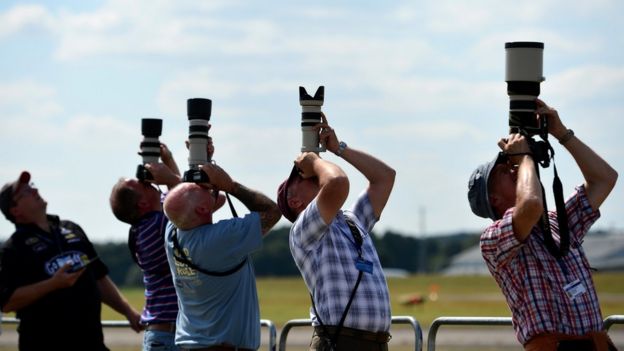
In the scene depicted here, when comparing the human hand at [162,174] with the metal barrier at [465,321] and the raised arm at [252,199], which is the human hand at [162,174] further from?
the metal barrier at [465,321]

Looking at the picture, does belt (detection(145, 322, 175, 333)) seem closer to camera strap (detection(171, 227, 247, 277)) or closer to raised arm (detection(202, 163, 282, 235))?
camera strap (detection(171, 227, 247, 277))

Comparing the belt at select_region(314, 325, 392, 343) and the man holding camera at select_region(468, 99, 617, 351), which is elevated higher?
the man holding camera at select_region(468, 99, 617, 351)

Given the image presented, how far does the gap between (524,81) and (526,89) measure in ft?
0.14

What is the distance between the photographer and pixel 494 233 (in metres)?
6.24

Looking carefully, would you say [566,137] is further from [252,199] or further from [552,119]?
[252,199]

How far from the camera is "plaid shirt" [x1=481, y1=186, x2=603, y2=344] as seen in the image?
6.13 m

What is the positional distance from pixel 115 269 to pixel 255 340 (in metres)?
102

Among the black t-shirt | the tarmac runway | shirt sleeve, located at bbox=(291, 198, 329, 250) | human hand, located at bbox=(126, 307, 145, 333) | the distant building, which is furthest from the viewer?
the distant building

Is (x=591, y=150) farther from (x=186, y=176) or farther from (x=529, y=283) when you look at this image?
(x=186, y=176)

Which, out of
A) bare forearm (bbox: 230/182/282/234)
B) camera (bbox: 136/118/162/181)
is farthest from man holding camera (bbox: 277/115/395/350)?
camera (bbox: 136/118/162/181)

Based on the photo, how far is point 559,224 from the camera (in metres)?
6.26

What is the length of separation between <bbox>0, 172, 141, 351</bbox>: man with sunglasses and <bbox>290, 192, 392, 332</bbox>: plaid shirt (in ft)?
8.41

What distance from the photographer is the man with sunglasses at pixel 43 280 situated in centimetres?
882

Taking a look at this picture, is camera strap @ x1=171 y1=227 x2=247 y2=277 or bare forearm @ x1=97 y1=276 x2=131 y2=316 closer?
camera strap @ x1=171 y1=227 x2=247 y2=277
